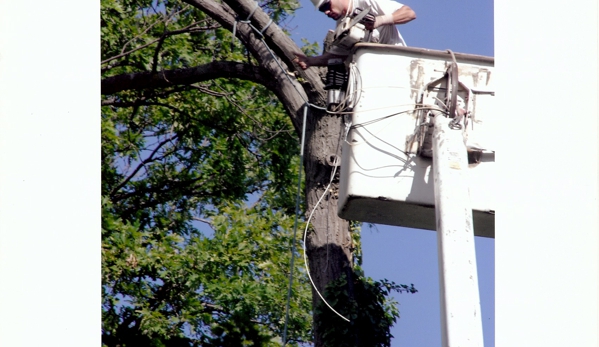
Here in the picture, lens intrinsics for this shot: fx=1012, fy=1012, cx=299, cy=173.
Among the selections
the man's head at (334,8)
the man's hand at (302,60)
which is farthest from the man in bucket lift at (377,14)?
the man's hand at (302,60)

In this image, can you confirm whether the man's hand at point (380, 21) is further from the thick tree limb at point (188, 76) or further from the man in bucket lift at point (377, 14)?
the thick tree limb at point (188, 76)

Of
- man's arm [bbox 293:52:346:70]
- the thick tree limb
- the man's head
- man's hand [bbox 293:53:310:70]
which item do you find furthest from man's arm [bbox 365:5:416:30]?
the thick tree limb

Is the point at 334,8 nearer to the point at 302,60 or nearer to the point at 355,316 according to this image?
the point at 302,60

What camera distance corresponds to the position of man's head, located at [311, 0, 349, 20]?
6.75m

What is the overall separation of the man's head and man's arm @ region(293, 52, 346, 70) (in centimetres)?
28

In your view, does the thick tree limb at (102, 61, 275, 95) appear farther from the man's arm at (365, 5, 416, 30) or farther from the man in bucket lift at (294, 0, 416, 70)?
the man's arm at (365, 5, 416, 30)

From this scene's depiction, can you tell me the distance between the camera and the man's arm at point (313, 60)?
22.9ft

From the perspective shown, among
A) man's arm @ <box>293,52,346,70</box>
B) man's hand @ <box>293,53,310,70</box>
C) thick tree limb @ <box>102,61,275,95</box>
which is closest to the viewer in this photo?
man's arm @ <box>293,52,346,70</box>

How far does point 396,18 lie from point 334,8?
1.40 feet

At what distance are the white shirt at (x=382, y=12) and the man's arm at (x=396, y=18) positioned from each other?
0.03m

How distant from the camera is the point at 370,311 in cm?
696
